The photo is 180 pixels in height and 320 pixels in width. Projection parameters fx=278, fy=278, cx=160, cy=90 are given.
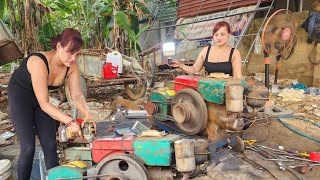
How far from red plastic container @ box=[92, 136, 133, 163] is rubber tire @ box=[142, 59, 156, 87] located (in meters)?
4.54

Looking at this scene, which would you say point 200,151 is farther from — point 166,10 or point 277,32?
point 166,10

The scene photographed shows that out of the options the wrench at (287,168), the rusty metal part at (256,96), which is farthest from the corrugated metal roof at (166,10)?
the wrench at (287,168)

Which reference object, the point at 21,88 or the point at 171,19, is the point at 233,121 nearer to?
the point at 21,88

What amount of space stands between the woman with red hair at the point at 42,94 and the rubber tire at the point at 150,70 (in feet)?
14.0

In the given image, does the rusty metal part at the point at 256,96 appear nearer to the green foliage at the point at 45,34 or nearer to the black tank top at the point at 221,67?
the black tank top at the point at 221,67

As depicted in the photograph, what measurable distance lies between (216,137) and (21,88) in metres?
2.07

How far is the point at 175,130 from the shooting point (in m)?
3.64

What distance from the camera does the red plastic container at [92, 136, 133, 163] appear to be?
2.33m

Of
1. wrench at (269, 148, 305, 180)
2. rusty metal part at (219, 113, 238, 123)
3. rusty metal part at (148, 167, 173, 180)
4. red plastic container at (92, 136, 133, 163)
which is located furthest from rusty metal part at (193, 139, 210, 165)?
wrench at (269, 148, 305, 180)

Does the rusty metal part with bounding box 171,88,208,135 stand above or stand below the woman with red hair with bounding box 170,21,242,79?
below

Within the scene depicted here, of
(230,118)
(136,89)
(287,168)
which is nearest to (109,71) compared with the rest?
(136,89)

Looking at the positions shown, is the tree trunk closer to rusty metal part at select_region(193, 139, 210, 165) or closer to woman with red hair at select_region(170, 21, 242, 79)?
woman with red hair at select_region(170, 21, 242, 79)

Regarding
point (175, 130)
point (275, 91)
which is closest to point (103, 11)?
point (275, 91)

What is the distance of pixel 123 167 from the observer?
231cm
